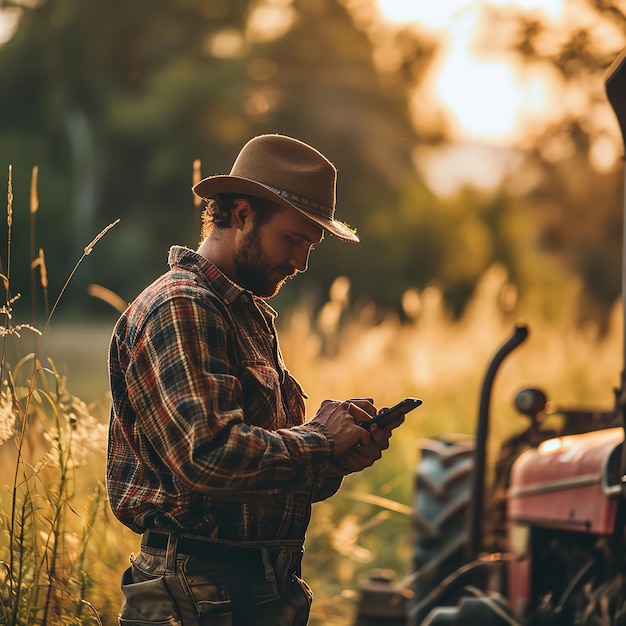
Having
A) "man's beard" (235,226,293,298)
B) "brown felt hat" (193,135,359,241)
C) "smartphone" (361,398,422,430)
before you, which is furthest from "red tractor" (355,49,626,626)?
"man's beard" (235,226,293,298)

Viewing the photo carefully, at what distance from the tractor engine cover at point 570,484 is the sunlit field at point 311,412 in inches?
27.5

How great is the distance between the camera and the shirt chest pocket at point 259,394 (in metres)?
3.07

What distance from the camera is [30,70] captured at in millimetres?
22969

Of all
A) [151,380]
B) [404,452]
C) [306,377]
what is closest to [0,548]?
[151,380]

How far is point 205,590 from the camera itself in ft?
9.84

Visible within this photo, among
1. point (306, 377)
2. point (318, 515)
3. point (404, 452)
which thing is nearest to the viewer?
point (318, 515)

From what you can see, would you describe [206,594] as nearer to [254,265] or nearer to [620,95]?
[254,265]

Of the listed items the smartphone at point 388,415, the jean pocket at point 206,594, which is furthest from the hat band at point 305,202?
the jean pocket at point 206,594

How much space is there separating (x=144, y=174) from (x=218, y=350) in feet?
75.3

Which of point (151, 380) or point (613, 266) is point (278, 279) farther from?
point (613, 266)

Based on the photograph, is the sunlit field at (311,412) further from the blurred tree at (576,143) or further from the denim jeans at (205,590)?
the blurred tree at (576,143)

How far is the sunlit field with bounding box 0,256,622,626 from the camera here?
149 inches

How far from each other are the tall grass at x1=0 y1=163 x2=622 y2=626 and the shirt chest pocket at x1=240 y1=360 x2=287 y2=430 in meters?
0.74

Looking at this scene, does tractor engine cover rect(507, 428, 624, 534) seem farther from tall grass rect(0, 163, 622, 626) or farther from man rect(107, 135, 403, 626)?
man rect(107, 135, 403, 626)
